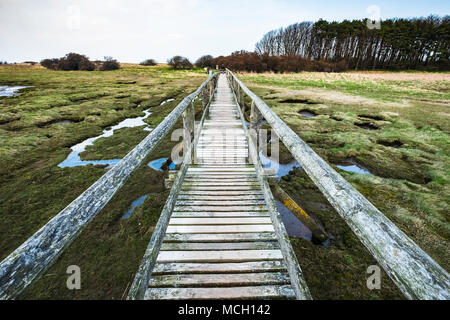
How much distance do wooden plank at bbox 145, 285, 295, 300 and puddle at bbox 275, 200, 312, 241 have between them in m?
1.99

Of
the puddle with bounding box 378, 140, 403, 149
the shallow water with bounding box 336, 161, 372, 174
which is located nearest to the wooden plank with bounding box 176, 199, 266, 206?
the shallow water with bounding box 336, 161, 372, 174

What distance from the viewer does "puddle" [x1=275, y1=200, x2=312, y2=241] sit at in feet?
12.3

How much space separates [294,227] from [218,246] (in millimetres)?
2200

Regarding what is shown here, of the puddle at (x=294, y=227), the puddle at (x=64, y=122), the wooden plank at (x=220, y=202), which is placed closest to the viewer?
the wooden plank at (x=220, y=202)

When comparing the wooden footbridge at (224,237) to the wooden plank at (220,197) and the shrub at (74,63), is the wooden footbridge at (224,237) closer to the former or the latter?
the wooden plank at (220,197)

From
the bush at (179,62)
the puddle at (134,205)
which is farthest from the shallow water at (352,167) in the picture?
the bush at (179,62)

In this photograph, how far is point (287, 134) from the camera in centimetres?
207

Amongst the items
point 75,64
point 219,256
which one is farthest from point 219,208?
point 75,64

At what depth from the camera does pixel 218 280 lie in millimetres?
1992

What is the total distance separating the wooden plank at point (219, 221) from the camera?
2719 mm

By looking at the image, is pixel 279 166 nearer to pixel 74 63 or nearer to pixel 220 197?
pixel 220 197

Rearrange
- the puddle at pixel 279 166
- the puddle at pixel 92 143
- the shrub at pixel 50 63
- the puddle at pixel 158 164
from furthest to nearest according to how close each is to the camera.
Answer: the shrub at pixel 50 63
the puddle at pixel 92 143
the puddle at pixel 158 164
the puddle at pixel 279 166

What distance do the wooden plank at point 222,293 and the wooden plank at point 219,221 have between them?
0.89 meters
